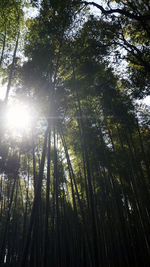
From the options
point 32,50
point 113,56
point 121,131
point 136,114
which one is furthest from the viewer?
point 121,131

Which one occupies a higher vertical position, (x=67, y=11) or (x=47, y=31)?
(x=67, y=11)

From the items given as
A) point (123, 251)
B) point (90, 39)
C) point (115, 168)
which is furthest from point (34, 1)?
point (123, 251)

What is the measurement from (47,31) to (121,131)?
4435 mm

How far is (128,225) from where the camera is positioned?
205 inches

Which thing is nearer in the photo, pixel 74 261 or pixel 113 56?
pixel 113 56

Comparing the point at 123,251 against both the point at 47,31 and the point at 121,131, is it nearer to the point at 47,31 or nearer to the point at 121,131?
the point at 121,131

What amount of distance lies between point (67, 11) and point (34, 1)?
3.71ft

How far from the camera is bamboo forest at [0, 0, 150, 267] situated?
4188mm

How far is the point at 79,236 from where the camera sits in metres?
7.55

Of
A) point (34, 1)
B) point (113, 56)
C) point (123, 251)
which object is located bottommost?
point (123, 251)

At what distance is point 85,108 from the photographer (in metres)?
6.37

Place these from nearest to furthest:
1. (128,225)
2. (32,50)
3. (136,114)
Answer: (32,50) < (128,225) < (136,114)

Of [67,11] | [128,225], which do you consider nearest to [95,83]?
[67,11]

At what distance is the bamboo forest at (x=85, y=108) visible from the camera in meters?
4.19
